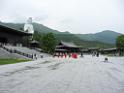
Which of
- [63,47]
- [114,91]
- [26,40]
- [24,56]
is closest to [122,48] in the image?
[63,47]

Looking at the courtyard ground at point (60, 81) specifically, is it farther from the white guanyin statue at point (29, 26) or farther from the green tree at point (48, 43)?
the white guanyin statue at point (29, 26)

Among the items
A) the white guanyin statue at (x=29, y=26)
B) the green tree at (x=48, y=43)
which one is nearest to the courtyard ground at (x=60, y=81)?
the green tree at (x=48, y=43)

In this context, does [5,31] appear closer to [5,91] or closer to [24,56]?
[24,56]

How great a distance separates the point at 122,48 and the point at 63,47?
26.4 metres

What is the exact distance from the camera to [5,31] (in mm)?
73750

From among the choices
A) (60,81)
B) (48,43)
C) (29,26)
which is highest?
(29,26)

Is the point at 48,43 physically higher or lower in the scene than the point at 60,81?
higher

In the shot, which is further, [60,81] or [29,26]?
[29,26]

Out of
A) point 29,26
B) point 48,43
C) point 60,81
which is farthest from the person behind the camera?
point 29,26

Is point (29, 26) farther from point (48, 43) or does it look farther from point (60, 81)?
point (60, 81)

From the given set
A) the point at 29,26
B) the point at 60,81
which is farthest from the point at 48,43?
the point at 60,81

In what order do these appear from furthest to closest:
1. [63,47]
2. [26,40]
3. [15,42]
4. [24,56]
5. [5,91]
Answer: [63,47] < [26,40] < [15,42] < [24,56] < [5,91]

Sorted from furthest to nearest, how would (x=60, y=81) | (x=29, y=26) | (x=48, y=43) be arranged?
(x=29, y=26)
(x=48, y=43)
(x=60, y=81)

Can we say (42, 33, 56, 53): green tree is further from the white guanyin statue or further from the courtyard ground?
the courtyard ground
